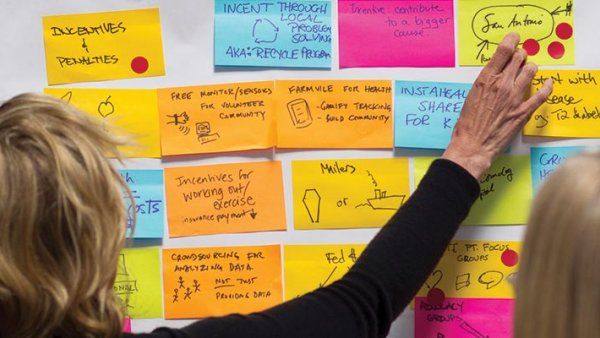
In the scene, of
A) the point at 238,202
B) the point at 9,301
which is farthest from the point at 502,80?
the point at 9,301

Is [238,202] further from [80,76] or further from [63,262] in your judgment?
[63,262]

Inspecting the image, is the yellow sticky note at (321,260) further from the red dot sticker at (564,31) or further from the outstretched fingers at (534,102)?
the red dot sticker at (564,31)

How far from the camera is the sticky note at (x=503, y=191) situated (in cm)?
129

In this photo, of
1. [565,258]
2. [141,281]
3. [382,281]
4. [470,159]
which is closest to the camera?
[565,258]

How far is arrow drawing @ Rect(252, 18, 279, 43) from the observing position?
1.30 meters

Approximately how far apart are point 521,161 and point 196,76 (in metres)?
0.56

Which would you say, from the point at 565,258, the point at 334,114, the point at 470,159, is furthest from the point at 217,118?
the point at 565,258

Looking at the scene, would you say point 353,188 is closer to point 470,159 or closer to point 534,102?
point 470,159

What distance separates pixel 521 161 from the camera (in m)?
1.29

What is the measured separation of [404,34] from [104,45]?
1.65ft

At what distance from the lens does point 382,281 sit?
3.67 ft

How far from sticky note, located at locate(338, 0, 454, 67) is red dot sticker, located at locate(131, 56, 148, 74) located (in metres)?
0.34

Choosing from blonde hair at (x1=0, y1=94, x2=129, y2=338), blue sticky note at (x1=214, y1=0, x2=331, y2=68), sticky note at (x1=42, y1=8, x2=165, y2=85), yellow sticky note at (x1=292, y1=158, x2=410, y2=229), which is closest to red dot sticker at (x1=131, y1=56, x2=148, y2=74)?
sticky note at (x1=42, y1=8, x2=165, y2=85)

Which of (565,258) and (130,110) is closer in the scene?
(565,258)
